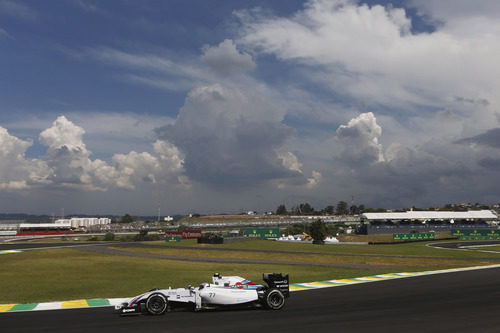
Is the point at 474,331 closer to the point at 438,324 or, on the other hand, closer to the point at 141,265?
the point at 438,324

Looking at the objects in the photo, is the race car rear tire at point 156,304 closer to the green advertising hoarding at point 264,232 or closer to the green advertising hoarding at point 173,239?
the green advertising hoarding at point 173,239

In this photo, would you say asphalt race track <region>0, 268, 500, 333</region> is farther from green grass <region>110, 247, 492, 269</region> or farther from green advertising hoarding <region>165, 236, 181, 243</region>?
green advertising hoarding <region>165, 236, 181, 243</region>

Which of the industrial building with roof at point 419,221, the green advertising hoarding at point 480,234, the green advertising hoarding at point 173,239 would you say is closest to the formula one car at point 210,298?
the green advertising hoarding at point 173,239

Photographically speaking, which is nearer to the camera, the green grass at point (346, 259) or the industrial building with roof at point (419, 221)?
the green grass at point (346, 259)

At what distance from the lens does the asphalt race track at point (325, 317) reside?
11820 mm

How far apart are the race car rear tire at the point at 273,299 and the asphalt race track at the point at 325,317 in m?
0.33

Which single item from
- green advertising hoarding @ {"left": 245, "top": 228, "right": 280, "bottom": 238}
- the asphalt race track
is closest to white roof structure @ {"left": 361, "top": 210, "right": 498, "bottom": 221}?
green advertising hoarding @ {"left": 245, "top": 228, "right": 280, "bottom": 238}

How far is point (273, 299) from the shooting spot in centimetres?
1501

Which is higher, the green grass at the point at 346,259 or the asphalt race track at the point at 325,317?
the asphalt race track at the point at 325,317

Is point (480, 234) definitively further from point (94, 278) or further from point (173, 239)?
point (94, 278)

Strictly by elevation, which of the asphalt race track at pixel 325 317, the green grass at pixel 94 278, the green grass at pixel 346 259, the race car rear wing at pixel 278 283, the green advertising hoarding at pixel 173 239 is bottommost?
the green advertising hoarding at pixel 173 239

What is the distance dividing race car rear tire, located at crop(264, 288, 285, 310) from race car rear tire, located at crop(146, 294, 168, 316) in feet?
12.2

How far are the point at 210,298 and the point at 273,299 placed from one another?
2.38 m

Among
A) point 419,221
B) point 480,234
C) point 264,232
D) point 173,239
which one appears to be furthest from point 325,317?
point 419,221
